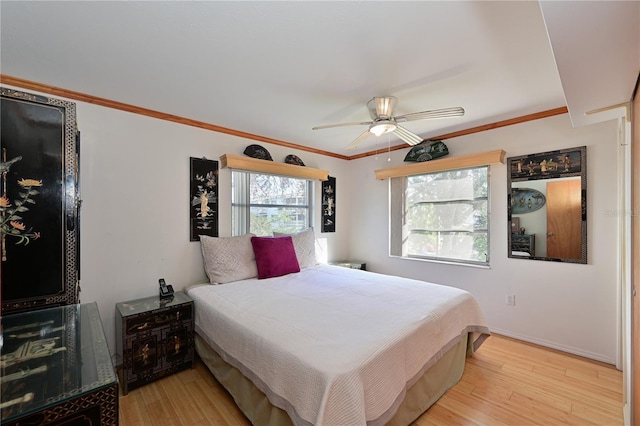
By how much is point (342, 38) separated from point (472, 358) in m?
2.86

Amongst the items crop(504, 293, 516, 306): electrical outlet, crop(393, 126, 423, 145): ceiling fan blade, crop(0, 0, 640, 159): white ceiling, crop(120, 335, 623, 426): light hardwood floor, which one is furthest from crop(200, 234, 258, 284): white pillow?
crop(504, 293, 516, 306): electrical outlet

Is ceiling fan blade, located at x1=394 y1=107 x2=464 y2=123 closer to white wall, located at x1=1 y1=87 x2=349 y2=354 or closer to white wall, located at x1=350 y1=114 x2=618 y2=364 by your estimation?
white wall, located at x1=350 y1=114 x2=618 y2=364

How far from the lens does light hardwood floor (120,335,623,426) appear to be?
5.69 ft

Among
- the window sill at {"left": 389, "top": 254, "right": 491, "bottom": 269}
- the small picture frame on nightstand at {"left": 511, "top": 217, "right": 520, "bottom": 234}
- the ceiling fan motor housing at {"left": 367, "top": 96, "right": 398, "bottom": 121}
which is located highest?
the ceiling fan motor housing at {"left": 367, "top": 96, "right": 398, "bottom": 121}

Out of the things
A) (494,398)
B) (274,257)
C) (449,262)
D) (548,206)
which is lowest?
(494,398)

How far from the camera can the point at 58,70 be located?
185cm

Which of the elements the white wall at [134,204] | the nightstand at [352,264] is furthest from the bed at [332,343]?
the nightstand at [352,264]

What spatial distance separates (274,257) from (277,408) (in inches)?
65.4

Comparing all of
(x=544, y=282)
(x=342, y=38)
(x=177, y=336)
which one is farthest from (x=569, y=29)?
(x=177, y=336)

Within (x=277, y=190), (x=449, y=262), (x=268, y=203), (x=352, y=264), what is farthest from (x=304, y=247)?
(x=449, y=262)

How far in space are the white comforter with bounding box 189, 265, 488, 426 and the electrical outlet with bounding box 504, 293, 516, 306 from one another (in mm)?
749

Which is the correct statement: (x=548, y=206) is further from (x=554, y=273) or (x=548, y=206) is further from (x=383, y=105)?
(x=383, y=105)

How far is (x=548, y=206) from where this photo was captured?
2.66 m

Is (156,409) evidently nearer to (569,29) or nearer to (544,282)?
(569,29)
